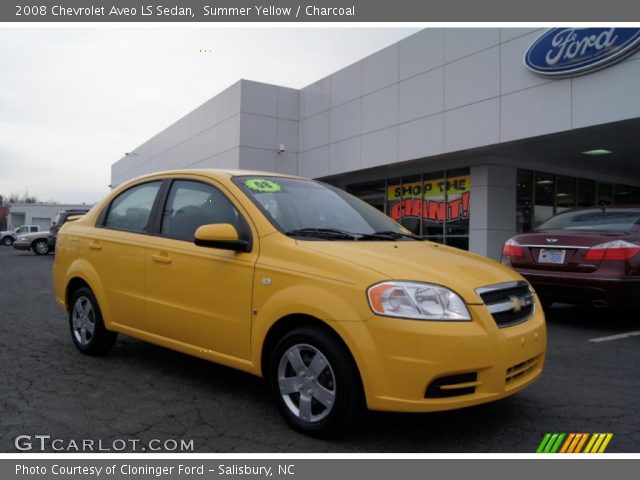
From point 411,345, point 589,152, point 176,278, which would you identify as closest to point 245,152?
point 589,152

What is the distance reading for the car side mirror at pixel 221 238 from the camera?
3592 millimetres

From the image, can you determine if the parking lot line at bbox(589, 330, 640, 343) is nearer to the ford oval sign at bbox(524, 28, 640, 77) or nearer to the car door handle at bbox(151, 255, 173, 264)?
the car door handle at bbox(151, 255, 173, 264)

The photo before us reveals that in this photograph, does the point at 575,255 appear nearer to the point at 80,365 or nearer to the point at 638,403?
the point at 638,403

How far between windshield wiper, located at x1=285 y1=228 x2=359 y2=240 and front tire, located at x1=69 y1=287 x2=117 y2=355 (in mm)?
2214

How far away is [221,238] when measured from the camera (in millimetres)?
3590

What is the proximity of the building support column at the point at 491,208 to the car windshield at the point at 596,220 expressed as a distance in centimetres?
772

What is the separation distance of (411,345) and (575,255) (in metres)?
4.43

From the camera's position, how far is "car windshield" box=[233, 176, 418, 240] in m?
3.84

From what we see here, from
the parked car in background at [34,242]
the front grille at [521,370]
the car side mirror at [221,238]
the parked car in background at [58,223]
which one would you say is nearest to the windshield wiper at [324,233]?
the car side mirror at [221,238]

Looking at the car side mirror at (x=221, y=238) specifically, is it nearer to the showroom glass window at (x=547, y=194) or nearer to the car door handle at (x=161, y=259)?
the car door handle at (x=161, y=259)

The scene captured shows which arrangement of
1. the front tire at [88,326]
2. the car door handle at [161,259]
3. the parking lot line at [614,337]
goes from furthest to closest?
the parking lot line at [614,337] → the front tire at [88,326] → the car door handle at [161,259]

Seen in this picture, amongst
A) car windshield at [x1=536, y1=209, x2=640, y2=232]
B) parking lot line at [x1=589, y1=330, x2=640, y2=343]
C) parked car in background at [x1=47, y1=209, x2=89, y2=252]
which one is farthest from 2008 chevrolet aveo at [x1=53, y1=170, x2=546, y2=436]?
parked car in background at [x1=47, y1=209, x2=89, y2=252]

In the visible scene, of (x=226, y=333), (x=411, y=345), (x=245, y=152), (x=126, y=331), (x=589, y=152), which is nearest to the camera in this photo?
(x=411, y=345)

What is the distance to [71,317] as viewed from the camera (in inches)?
209
